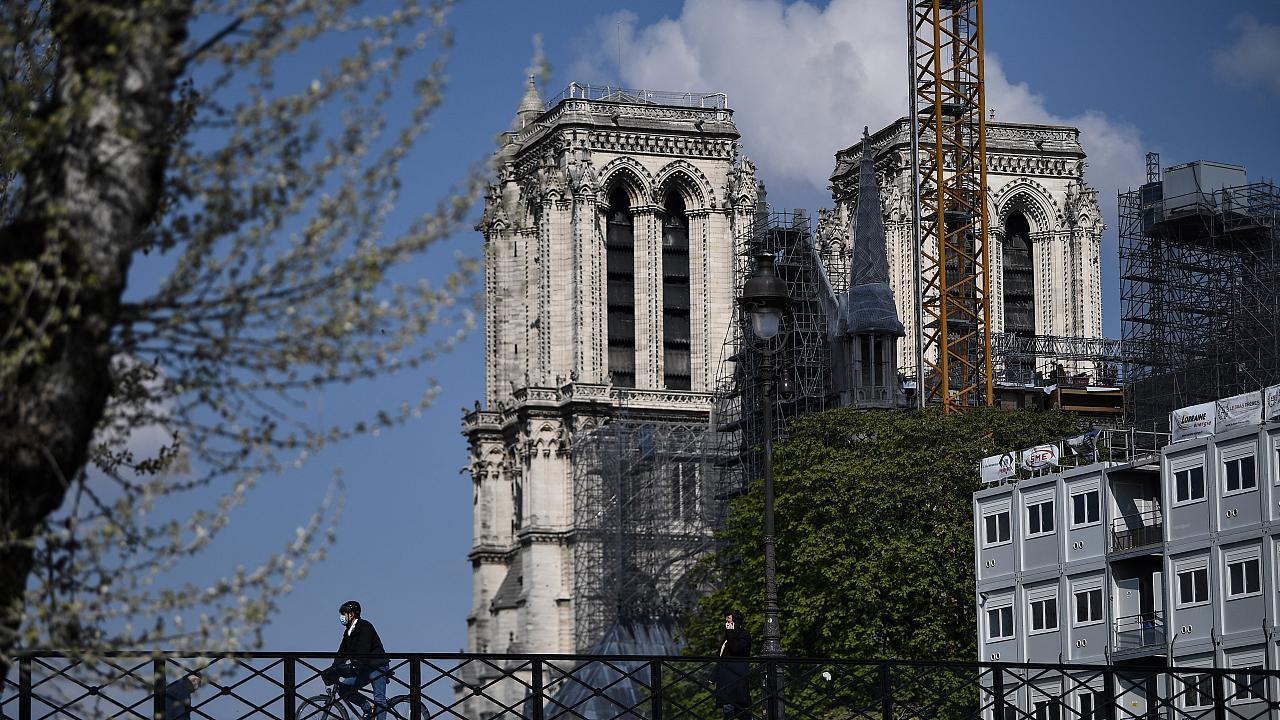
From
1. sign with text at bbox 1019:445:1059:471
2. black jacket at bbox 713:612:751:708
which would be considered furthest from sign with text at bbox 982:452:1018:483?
black jacket at bbox 713:612:751:708

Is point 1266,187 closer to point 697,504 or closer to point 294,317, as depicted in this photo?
point 697,504

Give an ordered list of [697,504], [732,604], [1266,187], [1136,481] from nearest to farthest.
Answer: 1. [1136,481]
2. [732,604]
3. [1266,187]
4. [697,504]

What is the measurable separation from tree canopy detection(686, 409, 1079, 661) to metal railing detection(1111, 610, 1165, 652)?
810cm

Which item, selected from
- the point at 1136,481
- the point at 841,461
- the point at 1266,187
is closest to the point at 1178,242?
the point at 1266,187

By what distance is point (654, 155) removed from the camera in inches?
5399

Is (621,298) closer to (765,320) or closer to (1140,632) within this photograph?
(1140,632)

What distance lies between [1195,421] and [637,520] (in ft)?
183

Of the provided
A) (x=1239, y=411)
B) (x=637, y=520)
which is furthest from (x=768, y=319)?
(x=637, y=520)

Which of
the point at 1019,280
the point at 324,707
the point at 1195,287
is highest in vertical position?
A: the point at 1019,280

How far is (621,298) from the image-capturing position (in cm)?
13612

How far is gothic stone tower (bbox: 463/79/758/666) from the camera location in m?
133

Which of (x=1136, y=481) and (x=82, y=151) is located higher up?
(x=1136, y=481)

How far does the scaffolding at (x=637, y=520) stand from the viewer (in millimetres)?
123250

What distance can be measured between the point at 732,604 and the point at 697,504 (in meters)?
37.8
